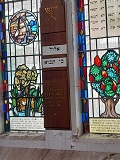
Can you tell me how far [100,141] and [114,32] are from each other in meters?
1.33

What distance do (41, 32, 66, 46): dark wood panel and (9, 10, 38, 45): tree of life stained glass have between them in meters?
0.31

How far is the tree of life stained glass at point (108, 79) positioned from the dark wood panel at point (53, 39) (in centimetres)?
48

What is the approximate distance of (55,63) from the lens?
5266 millimetres

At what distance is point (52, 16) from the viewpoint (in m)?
5.28

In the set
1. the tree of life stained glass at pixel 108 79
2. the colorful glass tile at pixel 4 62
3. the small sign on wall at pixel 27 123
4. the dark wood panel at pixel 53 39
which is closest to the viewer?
the tree of life stained glass at pixel 108 79

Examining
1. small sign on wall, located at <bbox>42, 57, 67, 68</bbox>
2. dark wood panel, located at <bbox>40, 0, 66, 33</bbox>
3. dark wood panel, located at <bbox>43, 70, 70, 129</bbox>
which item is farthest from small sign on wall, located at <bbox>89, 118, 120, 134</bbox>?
dark wood panel, located at <bbox>40, 0, 66, 33</bbox>

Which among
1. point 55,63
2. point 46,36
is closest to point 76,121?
point 55,63

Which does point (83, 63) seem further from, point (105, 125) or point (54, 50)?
point (105, 125)

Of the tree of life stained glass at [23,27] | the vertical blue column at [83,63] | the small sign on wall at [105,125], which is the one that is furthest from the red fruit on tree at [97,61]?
the tree of life stained glass at [23,27]

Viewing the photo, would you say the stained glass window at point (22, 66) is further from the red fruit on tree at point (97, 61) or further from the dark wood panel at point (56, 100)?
the red fruit on tree at point (97, 61)

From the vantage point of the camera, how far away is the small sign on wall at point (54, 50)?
5203 mm

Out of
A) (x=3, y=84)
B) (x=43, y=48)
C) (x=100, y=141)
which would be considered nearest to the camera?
(x=100, y=141)

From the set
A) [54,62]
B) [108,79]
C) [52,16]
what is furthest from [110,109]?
[52,16]

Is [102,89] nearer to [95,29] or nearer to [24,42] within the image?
[95,29]
